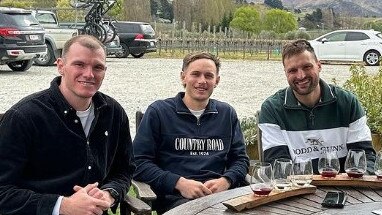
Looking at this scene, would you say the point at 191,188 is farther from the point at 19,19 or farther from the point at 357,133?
the point at 19,19

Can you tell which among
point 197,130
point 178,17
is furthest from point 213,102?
point 178,17

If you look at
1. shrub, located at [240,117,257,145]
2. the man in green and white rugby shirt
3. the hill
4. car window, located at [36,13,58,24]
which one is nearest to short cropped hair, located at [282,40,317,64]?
the man in green and white rugby shirt

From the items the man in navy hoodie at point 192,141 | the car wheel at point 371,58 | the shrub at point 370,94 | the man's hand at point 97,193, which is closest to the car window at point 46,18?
the car wheel at point 371,58

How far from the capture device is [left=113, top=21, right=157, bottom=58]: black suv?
86.4 feet

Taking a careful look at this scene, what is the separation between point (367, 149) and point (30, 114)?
2.17 metres

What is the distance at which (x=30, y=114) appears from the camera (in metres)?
3.19

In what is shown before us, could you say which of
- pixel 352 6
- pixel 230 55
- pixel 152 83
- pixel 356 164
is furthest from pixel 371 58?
pixel 352 6

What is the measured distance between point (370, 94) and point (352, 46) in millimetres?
19354

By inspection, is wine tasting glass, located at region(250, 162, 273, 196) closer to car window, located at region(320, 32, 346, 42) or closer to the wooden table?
the wooden table

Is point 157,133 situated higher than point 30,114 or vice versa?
point 30,114

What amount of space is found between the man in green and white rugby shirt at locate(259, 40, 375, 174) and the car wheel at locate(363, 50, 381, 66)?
2124 cm

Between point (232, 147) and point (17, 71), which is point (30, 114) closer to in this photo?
point (232, 147)

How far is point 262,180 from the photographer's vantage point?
308cm

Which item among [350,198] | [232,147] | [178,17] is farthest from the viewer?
[178,17]
